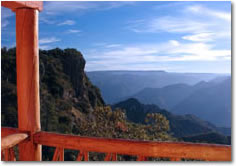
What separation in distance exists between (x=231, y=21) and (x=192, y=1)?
88cm

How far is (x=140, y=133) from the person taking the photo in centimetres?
735

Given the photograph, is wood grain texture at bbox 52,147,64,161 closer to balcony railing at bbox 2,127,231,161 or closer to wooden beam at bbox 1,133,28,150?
balcony railing at bbox 2,127,231,161

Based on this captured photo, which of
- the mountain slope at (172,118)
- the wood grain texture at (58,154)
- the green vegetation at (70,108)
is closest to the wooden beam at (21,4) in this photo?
the wood grain texture at (58,154)

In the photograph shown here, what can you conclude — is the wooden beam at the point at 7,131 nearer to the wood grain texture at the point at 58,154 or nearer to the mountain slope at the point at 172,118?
the wood grain texture at the point at 58,154

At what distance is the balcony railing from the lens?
139 cm

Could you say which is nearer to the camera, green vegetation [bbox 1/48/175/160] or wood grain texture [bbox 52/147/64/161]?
wood grain texture [bbox 52/147/64/161]

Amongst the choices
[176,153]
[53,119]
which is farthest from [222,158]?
[53,119]

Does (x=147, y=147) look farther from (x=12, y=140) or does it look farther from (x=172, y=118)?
(x=172, y=118)

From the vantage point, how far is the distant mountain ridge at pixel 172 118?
838cm

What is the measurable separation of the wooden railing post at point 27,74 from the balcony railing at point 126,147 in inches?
2.5

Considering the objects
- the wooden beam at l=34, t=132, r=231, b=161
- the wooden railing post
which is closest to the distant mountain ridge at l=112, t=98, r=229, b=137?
the wooden beam at l=34, t=132, r=231, b=161

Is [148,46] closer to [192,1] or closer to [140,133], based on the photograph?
[192,1]

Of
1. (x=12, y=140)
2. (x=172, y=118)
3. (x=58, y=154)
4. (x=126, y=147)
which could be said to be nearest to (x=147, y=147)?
(x=126, y=147)

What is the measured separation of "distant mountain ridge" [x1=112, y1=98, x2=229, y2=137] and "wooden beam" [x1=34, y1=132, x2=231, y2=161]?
6539mm
